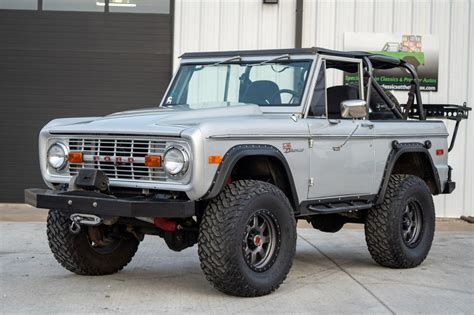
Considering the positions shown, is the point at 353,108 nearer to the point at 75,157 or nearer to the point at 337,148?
the point at 337,148

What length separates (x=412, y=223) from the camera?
7867 millimetres

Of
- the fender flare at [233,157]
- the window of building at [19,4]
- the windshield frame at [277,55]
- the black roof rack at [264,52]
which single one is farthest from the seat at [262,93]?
the window of building at [19,4]

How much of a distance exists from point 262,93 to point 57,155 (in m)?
1.93

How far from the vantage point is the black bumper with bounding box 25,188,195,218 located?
5426 mm

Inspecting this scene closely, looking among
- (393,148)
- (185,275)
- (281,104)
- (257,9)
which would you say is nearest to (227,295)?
(185,275)

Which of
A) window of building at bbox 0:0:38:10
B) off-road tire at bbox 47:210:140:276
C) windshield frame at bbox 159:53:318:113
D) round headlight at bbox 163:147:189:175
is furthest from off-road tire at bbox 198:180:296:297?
window of building at bbox 0:0:38:10

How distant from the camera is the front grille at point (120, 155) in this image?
571 cm

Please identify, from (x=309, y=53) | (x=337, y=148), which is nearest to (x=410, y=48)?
(x=309, y=53)

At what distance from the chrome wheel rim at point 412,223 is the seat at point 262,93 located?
1.88 metres

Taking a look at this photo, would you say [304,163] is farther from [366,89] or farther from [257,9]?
[257,9]

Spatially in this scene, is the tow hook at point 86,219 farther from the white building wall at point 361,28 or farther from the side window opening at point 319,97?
the white building wall at point 361,28

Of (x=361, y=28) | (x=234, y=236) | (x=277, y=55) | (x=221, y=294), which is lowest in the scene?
(x=221, y=294)

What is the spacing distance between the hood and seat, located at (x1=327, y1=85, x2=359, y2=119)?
1.01 meters

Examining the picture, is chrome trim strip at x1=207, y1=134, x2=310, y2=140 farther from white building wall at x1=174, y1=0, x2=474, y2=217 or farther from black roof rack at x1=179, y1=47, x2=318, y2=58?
white building wall at x1=174, y1=0, x2=474, y2=217
